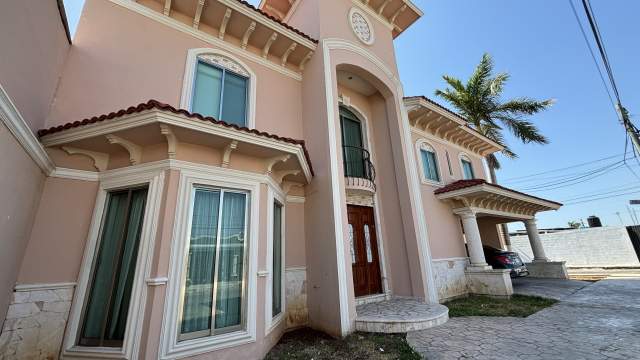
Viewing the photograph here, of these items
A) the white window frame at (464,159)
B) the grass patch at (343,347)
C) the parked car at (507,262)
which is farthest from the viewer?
the white window frame at (464,159)

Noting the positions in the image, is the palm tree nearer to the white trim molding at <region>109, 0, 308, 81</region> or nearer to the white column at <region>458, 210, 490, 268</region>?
the white column at <region>458, 210, 490, 268</region>

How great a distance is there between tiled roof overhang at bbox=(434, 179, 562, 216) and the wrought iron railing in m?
3.24

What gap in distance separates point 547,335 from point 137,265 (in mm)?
6829

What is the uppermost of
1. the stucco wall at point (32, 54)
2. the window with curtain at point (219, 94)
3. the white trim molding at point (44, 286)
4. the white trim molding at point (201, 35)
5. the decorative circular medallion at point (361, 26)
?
the decorative circular medallion at point (361, 26)

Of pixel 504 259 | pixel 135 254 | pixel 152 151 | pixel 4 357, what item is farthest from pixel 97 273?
pixel 504 259

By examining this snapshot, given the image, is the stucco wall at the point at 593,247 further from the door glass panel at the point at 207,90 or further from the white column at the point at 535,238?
the door glass panel at the point at 207,90

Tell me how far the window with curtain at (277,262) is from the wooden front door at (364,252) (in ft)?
7.62

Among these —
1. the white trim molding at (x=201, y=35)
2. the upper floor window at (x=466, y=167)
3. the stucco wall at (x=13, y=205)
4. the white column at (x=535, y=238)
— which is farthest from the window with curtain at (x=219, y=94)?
the white column at (x=535, y=238)

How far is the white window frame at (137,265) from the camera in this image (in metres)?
3.20

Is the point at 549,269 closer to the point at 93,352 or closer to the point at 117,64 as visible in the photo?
the point at 93,352

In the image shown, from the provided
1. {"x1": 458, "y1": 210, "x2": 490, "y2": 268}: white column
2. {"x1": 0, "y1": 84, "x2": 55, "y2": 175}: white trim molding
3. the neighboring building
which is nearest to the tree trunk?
{"x1": 458, "y1": 210, "x2": 490, "y2": 268}: white column

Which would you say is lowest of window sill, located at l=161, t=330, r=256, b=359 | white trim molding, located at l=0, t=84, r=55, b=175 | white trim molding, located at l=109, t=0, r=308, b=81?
window sill, located at l=161, t=330, r=256, b=359

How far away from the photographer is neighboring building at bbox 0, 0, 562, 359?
3.30 m

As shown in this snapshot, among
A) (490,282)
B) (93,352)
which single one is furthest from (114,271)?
(490,282)
